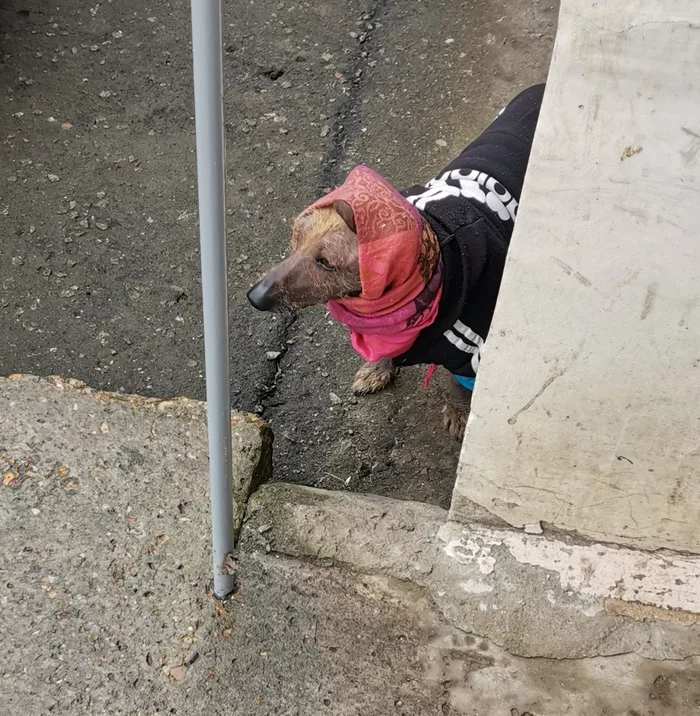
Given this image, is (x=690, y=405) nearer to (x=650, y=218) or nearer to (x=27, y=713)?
(x=650, y=218)

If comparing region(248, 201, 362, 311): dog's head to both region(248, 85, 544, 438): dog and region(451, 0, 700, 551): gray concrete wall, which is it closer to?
region(248, 85, 544, 438): dog

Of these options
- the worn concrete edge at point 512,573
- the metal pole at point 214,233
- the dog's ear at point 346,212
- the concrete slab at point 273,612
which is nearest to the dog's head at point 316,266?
the dog's ear at point 346,212

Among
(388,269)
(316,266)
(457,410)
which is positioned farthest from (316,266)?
(457,410)

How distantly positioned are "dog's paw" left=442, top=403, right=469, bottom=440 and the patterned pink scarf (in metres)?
0.53

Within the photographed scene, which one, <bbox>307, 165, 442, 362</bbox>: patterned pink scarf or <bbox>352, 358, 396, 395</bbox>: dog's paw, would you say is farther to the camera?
<bbox>352, 358, 396, 395</bbox>: dog's paw

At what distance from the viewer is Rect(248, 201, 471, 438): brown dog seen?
240 cm

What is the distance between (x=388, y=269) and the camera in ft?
7.37

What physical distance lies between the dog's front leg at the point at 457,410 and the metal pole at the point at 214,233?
4.08 feet

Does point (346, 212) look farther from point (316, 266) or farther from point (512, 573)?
point (512, 573)

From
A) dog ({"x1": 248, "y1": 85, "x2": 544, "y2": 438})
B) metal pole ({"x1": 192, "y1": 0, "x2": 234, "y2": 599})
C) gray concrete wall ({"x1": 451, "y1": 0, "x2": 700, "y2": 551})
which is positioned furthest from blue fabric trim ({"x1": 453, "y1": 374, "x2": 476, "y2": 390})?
metal pole ({"x1": 192, "y1": 0, "x2": 234, "y2": 599})

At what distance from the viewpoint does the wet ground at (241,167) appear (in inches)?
120

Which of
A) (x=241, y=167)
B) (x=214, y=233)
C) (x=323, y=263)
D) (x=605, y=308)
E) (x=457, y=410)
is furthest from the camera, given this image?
(x=241, y=167)

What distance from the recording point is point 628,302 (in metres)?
1.64

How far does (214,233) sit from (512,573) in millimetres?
1293
